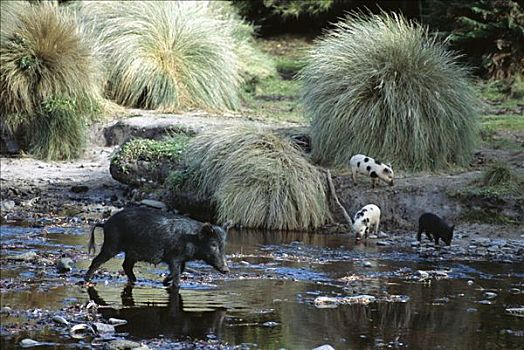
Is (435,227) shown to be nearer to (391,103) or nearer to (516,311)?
(391,103)

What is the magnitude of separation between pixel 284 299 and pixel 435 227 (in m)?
3.55

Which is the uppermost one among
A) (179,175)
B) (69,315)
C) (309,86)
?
(309,86)

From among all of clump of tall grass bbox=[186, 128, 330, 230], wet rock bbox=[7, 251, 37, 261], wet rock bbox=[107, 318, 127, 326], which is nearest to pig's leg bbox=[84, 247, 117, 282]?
wet rock bbox=[7, 251, 37, 261]

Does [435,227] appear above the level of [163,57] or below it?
below

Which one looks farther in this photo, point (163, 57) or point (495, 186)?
point (163, 57)

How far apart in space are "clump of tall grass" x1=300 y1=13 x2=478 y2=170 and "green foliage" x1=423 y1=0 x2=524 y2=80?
431cm

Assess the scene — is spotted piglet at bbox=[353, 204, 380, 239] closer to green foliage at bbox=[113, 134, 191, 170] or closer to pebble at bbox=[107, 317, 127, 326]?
green foliage at bbox=[113, 134, 191, 170]

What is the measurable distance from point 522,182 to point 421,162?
148 cm

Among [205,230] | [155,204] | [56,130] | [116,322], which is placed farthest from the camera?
[56,130]

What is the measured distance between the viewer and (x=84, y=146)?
674 inches

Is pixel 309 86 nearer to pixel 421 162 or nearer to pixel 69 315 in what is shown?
pixel 421 162

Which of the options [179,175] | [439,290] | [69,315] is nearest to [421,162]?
[179,175]

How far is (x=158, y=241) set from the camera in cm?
921

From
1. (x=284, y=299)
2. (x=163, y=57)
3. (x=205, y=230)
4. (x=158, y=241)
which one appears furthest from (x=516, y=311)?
(x=163, y=57)
